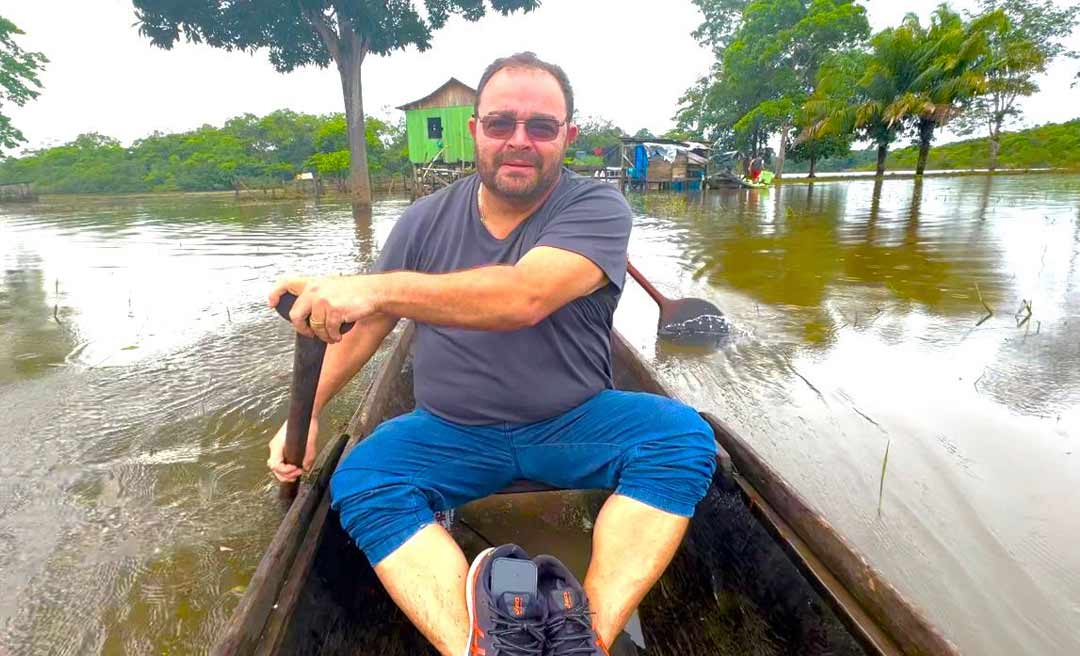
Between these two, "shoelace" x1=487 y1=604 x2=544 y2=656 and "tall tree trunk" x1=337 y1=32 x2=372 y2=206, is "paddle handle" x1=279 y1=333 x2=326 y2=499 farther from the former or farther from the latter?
"tall tree trunk" x1=337 y1=32 x2=372 y2=206

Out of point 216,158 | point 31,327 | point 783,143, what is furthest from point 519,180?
point 216,158

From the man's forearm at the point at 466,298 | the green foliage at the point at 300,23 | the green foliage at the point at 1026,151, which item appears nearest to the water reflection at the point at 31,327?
the man's forearm at the point at 466,298

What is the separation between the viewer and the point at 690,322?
477cm

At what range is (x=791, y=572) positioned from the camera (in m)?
1.47

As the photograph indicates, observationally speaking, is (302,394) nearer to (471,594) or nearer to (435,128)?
(471,594)

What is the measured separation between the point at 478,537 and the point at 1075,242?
9266mm

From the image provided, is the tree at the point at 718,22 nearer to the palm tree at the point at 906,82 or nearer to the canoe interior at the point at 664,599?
the palm tree at the point at 906,82

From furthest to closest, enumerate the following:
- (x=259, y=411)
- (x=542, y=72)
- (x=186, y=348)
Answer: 1. (x=186, y=348)
2. (x=259, y=411)
3. (x=542, y=72)

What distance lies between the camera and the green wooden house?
25359 millimetres

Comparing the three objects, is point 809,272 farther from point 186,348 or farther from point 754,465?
point 186,348

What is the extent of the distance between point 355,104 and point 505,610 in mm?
21035

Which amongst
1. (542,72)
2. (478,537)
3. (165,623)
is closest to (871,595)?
(478,537)

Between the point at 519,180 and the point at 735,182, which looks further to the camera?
the point at 735,182

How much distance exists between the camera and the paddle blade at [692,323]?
4.68 metres
